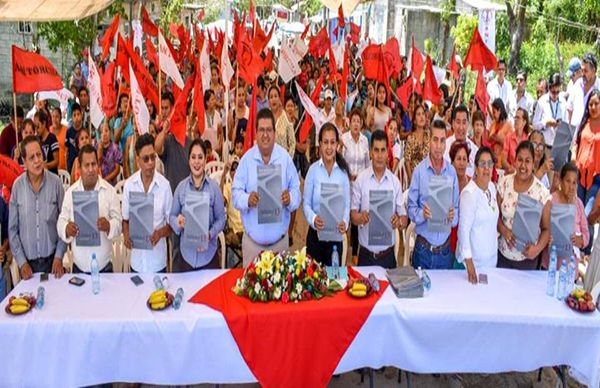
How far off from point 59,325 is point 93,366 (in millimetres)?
330

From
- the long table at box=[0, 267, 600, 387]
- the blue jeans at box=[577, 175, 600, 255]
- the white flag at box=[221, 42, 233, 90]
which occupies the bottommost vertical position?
the long table at box=[0, 267, 600, 387]

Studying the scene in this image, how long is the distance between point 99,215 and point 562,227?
3.42 metres

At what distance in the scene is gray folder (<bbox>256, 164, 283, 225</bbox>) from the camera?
14.6ft

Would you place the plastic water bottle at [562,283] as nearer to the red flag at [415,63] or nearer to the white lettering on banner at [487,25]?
the red flag at [415,63]

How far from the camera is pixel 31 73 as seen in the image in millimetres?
5648

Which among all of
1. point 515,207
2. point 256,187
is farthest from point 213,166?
point 515,207

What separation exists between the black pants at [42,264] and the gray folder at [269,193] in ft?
5.44

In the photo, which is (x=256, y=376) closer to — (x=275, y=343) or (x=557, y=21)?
(x=275, y=343)

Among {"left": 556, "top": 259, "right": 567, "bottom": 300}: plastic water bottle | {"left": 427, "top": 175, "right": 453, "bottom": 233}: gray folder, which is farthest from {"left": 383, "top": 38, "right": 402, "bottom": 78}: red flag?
{"left": 556, "top": 259, "right": 567, "bottom": 300}: plastic water bottle

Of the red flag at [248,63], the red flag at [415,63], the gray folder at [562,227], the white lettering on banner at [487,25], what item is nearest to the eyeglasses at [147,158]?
the gray folder at [562,227]

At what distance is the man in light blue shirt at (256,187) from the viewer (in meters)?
4.74

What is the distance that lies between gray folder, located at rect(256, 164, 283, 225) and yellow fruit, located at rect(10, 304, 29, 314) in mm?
1744

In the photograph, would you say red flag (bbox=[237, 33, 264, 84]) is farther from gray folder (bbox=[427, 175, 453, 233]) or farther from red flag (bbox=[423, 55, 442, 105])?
gray folder (bbox=[427, 175, 453, 233])

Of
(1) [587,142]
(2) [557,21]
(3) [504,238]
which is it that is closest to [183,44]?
(1) [587,142]
